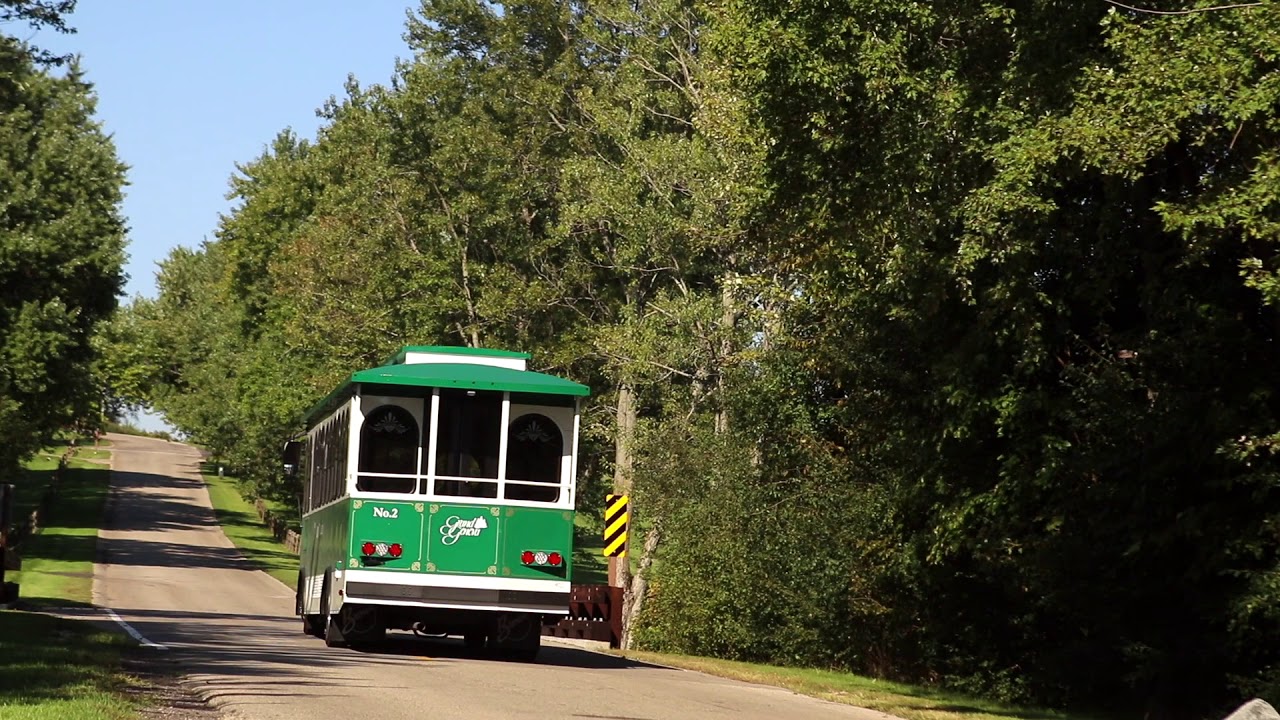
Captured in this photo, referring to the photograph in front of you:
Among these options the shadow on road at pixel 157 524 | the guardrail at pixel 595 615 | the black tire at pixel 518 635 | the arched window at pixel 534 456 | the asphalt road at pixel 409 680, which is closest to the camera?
the asphalt road at pixel 409 680

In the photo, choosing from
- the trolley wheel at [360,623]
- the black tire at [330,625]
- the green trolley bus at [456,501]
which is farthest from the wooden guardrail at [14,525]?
the green trolley bus at [456,501]

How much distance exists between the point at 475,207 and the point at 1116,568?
31.2 meters

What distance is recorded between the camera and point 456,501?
20766mm

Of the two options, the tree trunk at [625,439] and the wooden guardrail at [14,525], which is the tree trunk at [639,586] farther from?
the wooden guardrail at [14,525]

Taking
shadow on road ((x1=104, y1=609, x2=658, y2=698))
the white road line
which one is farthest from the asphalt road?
the white road line

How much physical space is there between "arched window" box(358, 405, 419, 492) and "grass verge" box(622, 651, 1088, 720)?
5.03 meters

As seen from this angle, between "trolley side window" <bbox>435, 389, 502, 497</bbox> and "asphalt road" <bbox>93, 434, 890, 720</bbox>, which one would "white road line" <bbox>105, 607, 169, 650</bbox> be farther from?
"trolley side window" <bbox>435, 389, 502, 497</bbox>

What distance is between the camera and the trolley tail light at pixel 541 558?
20.8 metres

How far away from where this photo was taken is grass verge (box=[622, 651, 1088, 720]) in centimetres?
1845

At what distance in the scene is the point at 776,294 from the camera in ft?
99.0

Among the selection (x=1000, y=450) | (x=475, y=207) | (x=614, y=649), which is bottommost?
(x=614, y=649)

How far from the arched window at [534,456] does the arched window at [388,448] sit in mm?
1171

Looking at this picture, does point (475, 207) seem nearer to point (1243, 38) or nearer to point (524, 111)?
point (524, 111)

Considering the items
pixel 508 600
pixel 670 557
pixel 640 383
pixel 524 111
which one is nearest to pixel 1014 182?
pixel 508 600
